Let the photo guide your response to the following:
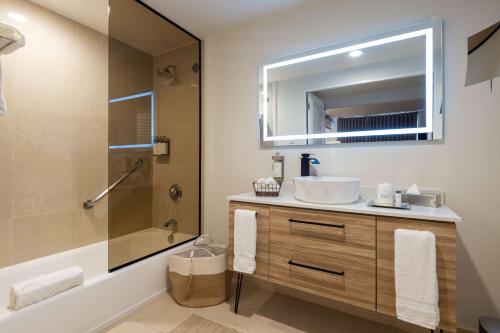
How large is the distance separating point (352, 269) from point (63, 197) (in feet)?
7.18

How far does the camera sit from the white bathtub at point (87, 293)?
125cm

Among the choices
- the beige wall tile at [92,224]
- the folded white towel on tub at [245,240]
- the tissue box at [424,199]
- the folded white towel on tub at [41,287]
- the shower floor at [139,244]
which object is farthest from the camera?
the beige wall tile at [92,224]

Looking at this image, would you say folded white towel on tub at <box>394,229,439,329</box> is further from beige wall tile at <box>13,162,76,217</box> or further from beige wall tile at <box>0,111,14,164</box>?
beige wall tile at <box>0,111,14,164</box>

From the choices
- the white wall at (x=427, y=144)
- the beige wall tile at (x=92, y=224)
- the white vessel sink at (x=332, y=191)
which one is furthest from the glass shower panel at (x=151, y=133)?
the white vessel sink at (x=332, y=191)

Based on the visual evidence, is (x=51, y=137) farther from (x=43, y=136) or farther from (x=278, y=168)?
(x=278, y=168)

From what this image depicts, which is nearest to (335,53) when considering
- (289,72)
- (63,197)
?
(289,72)

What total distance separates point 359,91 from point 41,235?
8.48 feet

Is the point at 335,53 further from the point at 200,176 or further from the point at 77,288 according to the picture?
the point at 77,288

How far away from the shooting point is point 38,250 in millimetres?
1836

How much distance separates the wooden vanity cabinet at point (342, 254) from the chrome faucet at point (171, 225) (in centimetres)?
106

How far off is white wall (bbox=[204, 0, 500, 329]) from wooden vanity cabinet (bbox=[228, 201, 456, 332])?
0.49m

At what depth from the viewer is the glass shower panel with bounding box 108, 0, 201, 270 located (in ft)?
6.57

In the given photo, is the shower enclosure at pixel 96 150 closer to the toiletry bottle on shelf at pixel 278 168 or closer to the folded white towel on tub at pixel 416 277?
the toiletry bottle on shelf at pixel 278 168

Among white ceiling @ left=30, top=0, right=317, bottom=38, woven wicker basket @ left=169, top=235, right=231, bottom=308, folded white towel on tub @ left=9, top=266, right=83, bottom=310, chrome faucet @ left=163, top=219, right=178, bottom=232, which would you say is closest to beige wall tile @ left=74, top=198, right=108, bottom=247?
chrome faucet @ left=163, top=219, right=178, bottom=232
